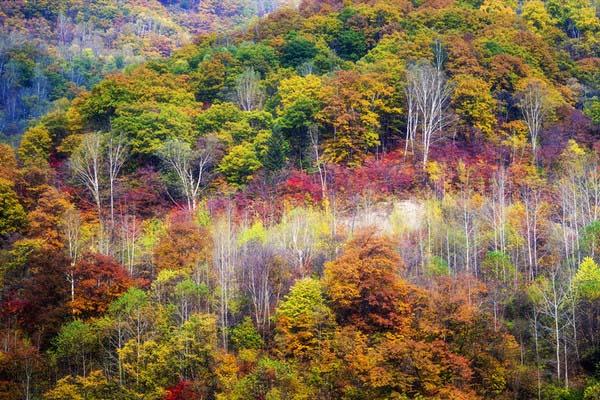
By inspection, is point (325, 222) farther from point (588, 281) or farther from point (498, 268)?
point (588, 281)

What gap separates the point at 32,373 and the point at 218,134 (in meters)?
26.5

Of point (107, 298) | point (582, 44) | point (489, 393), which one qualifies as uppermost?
point (582, 44)

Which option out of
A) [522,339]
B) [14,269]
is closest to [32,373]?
[14,269]

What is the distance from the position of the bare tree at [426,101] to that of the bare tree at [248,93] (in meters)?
14.3

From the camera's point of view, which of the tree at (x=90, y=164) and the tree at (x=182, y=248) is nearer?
the tree at (x=182, y=248)

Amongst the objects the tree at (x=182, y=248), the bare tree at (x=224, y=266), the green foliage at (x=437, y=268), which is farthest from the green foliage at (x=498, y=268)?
the tree at (x=182, y=248)

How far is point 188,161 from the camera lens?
56500 millimetres

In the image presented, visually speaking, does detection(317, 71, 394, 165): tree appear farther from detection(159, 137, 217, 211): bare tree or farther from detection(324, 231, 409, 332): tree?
detection(324, 231, 409, 332): tree

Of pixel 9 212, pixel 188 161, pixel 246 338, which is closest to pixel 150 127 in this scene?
pixel 188 161

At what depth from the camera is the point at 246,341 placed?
4041cm

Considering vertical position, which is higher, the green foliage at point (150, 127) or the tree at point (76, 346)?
the green foliage at point (150, 127)

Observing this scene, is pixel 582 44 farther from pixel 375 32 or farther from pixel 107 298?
pixel 107 298

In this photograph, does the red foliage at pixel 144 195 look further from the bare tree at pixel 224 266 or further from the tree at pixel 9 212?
the bare tree at pixel 224 266

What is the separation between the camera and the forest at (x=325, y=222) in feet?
125
